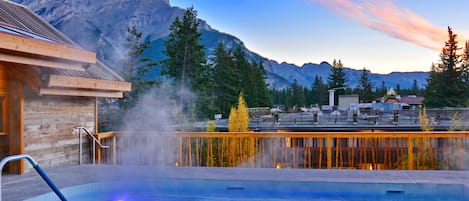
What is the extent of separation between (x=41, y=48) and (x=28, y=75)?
3.55 ft

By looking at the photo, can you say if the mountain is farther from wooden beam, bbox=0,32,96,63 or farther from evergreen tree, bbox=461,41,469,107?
wooden beam, bbox=0,32,96,63

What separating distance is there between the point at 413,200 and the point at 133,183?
380cm

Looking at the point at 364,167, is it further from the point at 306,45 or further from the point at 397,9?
the point at 306,45

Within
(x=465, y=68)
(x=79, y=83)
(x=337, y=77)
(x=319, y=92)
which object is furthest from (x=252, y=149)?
(x=319, y=92)

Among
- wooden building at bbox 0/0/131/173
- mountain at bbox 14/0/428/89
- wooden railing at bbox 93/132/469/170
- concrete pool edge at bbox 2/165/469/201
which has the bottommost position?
concrete pool edge at bbox 2/165/469/201

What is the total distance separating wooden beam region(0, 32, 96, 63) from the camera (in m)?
4.29

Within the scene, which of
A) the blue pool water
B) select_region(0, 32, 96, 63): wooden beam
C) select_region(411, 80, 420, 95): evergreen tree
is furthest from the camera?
select_region(411, 80, 420, 95): evergreen tree

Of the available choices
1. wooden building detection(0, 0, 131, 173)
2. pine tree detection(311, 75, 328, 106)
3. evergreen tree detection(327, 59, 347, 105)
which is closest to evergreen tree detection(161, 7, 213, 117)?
wooden building detection(0, 0, 131, 173)

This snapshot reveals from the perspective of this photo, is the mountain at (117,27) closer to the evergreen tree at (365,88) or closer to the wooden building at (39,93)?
the evergreen tree at (365,88)

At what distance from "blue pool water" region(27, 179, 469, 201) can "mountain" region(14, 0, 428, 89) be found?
7233mm

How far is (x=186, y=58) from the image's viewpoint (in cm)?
2386

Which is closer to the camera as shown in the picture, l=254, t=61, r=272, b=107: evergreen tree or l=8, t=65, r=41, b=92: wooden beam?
l=8, t=65, r=41, b=92: wooden beam

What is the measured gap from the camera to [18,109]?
5.70 m

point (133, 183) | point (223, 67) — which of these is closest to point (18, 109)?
point (133, 183)
